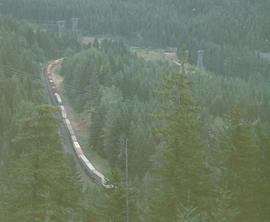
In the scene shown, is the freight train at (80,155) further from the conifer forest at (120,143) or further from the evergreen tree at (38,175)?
the evergreen tree at (38,175)

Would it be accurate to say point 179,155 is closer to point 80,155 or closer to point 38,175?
point 38,175

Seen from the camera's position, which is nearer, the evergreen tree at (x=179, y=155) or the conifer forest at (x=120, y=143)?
the conifer forest at (x=120, y=143)

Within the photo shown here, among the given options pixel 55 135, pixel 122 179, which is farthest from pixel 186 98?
pixel 55 135

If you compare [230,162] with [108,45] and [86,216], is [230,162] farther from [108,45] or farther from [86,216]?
[108,45]

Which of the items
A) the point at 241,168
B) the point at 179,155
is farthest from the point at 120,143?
the point at 179,155

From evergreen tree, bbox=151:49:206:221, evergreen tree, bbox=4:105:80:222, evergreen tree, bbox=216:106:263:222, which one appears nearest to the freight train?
evergreen tree, bbox=4:105:80:222

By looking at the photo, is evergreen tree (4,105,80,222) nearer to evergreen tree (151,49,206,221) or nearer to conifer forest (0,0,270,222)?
conifer forest (0,0,270,222)

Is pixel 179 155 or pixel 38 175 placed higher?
→ pixel 179 155

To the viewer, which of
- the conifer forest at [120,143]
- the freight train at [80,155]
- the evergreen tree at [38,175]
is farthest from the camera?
the freight train at [80,155]

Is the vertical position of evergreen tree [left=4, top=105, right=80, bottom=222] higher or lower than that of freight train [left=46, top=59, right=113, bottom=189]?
higher

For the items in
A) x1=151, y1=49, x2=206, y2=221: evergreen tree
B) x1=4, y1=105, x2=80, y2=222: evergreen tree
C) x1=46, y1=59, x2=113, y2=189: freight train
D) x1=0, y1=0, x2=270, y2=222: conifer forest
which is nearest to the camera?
x1=4, y1=105, x2=80, y2=222: evergreen tree

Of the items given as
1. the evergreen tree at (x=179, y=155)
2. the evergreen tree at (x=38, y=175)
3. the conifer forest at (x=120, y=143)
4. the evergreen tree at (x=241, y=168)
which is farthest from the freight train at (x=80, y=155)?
the evergreen tree at (x=241, y=168)
